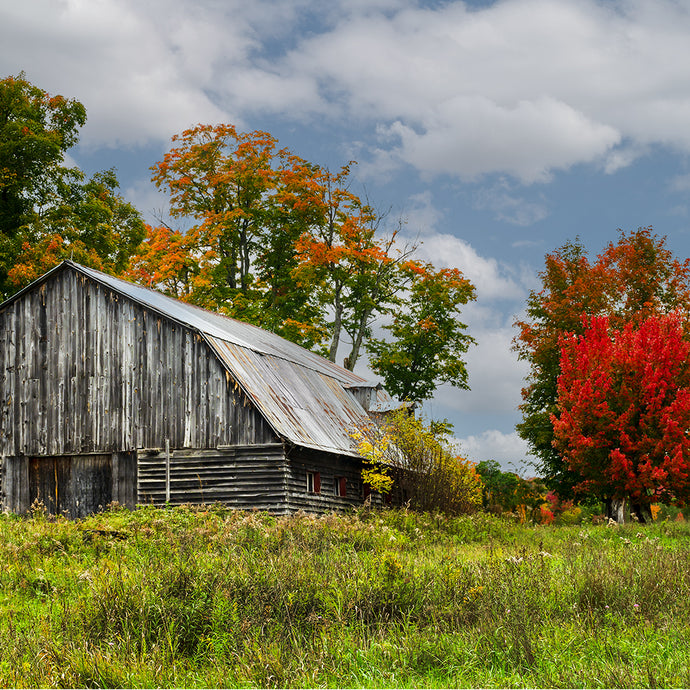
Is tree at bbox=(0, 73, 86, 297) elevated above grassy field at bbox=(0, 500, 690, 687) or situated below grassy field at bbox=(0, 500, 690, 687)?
above

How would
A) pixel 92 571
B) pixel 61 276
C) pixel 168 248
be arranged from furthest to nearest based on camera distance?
pixel 168 248 → pixel 61 276 → pixel 92 571

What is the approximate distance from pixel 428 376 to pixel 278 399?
19.2m

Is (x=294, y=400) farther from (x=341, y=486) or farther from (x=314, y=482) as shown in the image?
(x=341, y=486)

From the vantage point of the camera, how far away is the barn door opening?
22094 mm

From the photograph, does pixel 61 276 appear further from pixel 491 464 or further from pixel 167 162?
pixel 491 464

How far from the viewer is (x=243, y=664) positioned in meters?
7.19

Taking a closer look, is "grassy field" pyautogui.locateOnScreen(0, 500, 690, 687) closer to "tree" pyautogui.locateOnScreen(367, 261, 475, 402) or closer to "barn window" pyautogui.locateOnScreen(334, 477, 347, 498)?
"barn window" pyautogui.locateOnScreen(334, 477, 347, 498)

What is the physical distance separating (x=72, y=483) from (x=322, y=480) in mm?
7180

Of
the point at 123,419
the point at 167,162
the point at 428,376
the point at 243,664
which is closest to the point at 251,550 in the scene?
the point at 243,664

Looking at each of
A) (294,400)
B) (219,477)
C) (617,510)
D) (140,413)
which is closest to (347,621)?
(219,477)

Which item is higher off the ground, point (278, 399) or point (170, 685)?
point (278, 399)

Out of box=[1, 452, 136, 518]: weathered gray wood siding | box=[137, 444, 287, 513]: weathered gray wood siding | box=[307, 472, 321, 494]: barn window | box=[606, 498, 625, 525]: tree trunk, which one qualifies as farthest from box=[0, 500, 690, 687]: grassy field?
box=[606, 498, 625, 525]: tree trunk

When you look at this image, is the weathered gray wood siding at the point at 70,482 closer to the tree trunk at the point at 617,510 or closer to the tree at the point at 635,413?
the tree at the point at 635,413

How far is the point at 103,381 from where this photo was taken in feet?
74.7
